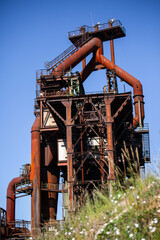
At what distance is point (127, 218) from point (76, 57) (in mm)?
25008

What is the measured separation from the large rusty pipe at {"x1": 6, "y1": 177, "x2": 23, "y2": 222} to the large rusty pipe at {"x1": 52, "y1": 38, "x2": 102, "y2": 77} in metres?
10.3

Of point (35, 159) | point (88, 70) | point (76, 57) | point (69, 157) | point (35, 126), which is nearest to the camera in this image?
→ point (69, 157)

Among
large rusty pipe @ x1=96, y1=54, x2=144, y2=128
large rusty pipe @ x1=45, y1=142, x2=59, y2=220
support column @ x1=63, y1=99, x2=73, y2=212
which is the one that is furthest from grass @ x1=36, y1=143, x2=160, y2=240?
large rusty pipe @ x1=96, y1=54, x2=144, y2=128

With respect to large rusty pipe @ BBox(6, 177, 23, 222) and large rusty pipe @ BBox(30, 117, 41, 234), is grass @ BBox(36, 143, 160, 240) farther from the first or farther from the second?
large rusty pipe @ BBox(6, 177, 23, 222)

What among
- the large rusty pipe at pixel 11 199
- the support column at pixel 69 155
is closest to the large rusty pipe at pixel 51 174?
the large rusty pipe at pixel 11 199

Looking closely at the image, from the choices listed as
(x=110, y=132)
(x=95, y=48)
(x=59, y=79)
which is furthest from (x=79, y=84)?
(x=95, y=48)

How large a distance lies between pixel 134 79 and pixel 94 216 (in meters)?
25.0

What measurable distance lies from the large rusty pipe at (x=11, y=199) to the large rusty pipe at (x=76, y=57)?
10344 mm

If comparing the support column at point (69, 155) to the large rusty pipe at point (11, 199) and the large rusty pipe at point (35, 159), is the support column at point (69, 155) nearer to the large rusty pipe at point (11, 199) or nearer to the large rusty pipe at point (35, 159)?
the large rusty pipe at point (35, 159)

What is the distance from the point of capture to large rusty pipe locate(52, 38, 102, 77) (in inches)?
1267

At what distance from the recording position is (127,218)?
32.7 ft

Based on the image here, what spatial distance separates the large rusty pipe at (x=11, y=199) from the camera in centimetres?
3459

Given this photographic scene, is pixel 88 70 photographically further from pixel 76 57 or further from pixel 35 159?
pixel 35 159

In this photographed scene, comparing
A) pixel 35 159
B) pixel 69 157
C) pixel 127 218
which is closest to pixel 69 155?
pixel 69 157
